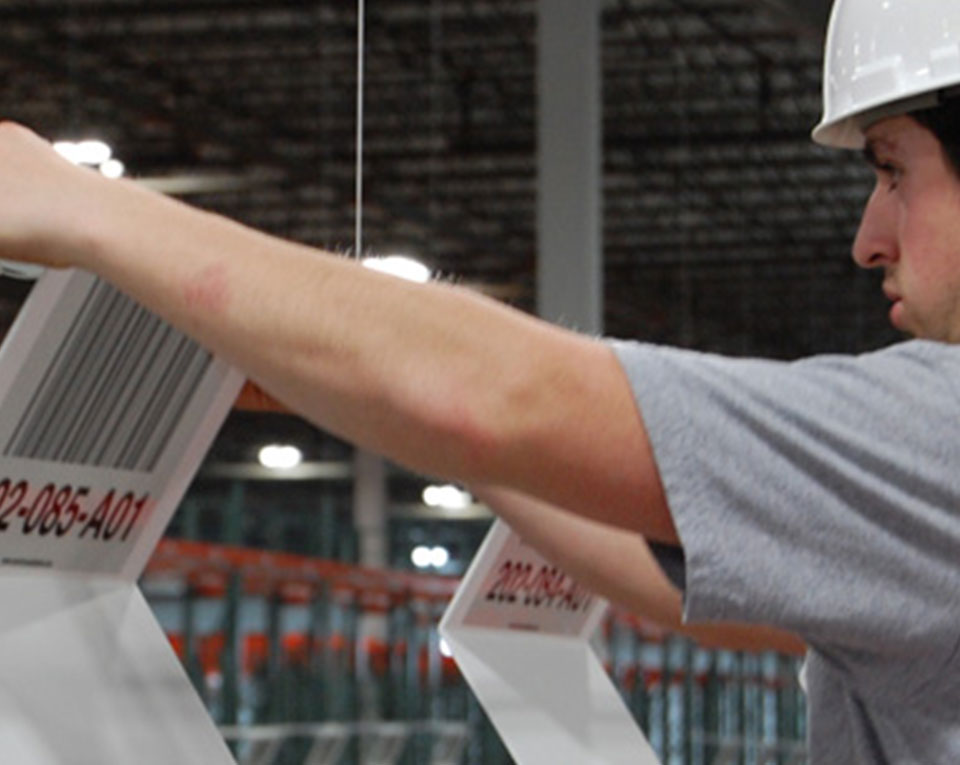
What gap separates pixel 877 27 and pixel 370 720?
8.32 metres

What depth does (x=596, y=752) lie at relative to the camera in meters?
2.31

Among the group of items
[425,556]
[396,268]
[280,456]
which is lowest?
[280,456]

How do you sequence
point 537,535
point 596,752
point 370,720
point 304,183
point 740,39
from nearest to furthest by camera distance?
point 537,535 < point 596,752 < point 370,720 < point 740,39 < point 304,183

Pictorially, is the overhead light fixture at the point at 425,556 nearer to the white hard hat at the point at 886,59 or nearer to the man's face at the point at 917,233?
the white hard hat at the point at 886,59

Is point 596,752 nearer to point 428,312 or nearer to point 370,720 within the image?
point 428,312

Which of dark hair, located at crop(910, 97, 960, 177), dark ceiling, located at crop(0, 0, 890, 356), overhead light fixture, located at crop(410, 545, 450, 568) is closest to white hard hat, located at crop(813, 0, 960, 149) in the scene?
dark hair, located at crop(910, 97, 960, 177)

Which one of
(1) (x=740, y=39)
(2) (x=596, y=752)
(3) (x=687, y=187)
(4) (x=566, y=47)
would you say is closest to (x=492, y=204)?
(3) (x=687, y=187)

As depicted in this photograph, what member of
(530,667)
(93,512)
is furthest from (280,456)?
(93,512)

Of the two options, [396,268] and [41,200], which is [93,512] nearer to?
[41,200]

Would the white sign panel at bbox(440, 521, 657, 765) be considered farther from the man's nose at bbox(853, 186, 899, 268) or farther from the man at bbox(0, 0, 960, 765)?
the man at bbox(0, 0, 960, 765)

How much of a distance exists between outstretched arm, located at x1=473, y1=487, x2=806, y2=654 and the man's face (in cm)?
32

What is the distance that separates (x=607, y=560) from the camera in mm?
1613

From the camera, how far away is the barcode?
4.47ft

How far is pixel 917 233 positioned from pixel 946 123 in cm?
9
